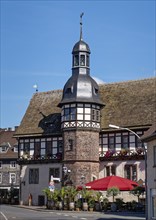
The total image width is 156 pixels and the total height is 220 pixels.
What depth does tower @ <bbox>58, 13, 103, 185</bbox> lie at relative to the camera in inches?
2012

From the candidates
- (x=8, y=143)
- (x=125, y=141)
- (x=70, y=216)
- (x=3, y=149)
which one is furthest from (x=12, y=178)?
(x=70, y=216)

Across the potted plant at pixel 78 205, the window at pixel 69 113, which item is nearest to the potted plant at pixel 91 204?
the potted plant at pixel 78 205

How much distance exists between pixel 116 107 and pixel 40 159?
10.3 meters

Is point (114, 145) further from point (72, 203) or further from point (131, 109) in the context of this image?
point (72, 203)

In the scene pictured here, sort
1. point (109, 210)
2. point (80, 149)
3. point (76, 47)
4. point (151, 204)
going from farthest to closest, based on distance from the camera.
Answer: point (76, 47), point (80, 149), point (109, 210), point (151, 204)

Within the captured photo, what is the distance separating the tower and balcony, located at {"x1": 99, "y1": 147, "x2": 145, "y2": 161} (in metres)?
0.83

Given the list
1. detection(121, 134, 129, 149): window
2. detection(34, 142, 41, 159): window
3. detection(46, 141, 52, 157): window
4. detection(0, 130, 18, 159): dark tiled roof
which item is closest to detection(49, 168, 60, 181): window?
detection(46, 141, 52, 157): window

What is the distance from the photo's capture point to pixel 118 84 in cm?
5884

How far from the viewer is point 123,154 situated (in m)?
51.0

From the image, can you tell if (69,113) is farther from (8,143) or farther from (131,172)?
(8,143)

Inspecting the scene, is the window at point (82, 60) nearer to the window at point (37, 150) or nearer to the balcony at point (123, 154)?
the balcony at point (123, 154)

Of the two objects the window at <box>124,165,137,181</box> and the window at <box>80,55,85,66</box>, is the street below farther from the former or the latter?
the window at <box>80,55,85,66</box>

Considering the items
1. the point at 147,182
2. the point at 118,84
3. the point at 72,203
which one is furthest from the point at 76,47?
the point at 147,182

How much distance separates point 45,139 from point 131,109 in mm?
10456
